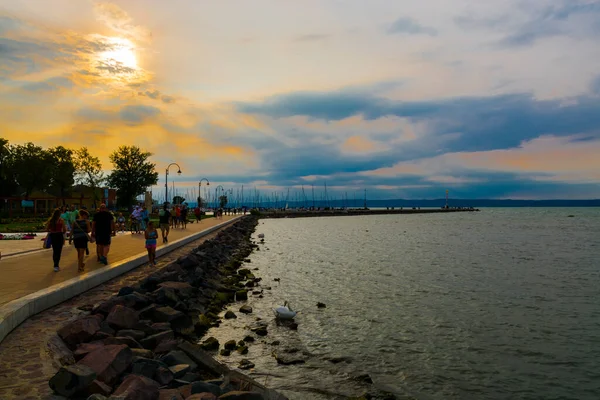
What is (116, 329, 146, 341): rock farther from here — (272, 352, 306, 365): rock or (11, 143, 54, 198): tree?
(11, 143, 54, 198): tree

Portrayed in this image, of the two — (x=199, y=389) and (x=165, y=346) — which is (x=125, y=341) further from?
(x=199, y=389)

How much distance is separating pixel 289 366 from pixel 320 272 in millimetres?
15939

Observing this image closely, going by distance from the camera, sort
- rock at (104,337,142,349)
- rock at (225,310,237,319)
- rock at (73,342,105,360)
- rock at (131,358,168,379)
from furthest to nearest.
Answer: rock at (225,310,237,319)
rock at (104,337,142,349)
rock at (73,342,105,360)
rock at (131,358,168,379)

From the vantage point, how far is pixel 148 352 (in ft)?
28.1

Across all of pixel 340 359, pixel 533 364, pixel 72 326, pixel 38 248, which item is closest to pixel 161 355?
pixel 72 326

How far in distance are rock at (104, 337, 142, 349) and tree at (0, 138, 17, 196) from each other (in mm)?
82532

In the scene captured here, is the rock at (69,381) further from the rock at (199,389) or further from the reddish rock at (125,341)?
the reddish rock at (125,341)

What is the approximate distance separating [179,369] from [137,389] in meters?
1.90

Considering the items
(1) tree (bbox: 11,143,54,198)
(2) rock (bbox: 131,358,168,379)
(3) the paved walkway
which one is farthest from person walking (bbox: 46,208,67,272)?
→ (1) tree (bbox: 11,143,54,198)

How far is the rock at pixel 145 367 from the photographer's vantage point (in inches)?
292

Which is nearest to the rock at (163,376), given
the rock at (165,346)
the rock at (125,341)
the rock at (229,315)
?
the rock at (125,341)

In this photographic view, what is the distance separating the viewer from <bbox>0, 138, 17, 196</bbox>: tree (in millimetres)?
77438

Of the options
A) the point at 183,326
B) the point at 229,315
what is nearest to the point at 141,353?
Answer: the point at 183,326

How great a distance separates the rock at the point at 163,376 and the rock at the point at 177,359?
740mm
